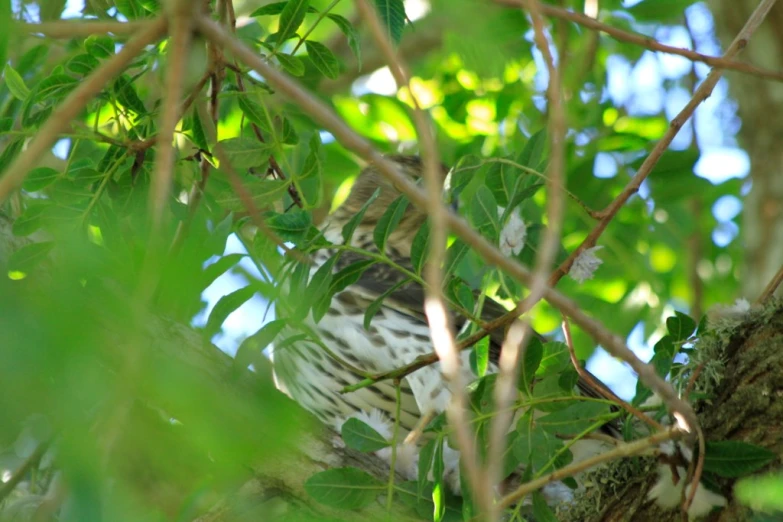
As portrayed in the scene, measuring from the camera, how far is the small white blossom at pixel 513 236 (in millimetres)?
2393

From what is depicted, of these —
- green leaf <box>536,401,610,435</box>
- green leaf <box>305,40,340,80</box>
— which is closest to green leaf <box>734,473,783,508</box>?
green leaf <box>536,401,610,435</box>

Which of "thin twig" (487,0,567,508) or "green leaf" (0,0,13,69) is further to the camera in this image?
"green leaf" (0,0,13,69)

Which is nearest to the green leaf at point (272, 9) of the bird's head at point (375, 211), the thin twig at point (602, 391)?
the thin twig at point (602, 391)


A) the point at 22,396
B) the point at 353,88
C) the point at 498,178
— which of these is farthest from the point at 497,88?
the point at 22,396

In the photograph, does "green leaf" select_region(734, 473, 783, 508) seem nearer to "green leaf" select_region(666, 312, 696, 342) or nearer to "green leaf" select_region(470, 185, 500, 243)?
"green leaf" select_region(666, 312, 696, 342)

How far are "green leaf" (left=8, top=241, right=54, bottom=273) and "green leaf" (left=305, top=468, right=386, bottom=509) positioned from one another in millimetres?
772

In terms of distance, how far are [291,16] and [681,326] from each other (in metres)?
1.17

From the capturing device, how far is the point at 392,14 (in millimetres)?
2025

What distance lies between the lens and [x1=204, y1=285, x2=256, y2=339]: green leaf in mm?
1407

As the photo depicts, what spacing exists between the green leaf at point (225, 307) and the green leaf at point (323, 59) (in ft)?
2.38

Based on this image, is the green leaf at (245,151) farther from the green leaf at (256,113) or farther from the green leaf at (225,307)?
the green leaf at (225,307)

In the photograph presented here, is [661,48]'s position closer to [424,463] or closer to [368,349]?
[424,463]

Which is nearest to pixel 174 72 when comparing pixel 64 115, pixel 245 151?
pixel 64 115

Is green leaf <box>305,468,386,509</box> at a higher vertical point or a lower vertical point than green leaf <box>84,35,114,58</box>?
lower
